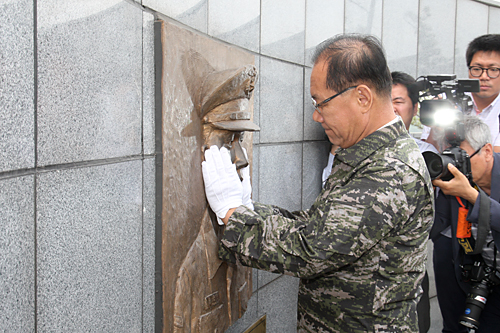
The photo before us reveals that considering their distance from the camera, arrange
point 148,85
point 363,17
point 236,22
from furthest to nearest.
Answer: point 363,17, point 236,22, point 148,85

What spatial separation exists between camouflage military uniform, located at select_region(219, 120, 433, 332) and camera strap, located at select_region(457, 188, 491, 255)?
98 cm

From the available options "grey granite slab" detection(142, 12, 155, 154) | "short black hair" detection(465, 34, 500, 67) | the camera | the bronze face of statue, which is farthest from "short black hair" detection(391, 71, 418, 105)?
"grey granite slab" detection(142, 12, 155, 154)

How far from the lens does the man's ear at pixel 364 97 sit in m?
1.69

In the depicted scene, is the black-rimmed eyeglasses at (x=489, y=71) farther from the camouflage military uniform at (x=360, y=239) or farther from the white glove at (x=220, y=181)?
the white glove at (x=220, y=181)

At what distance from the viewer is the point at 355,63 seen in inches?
65.5

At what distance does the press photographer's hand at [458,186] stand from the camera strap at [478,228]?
0.19ft

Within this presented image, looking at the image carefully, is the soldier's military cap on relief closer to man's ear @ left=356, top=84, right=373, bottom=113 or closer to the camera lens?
man's ear @ left=356, top=84, right=373, bottom=113

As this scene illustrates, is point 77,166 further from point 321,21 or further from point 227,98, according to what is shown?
point 321,21

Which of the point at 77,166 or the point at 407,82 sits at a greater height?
the point at 407,82

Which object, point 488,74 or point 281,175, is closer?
point 281,175

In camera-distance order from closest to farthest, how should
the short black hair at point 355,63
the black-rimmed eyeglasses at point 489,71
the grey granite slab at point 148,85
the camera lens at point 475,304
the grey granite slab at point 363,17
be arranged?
the grey granite slab at point 148,85
the short black hair at point 355,63
the camera lens at point 475,304
the black-rimmed eyeglasses at point 489,71
the grey granite slab at point 363,17

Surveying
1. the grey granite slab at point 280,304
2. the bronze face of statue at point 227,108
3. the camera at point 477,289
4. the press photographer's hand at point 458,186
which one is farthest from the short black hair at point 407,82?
the bronze face of statue at point 227,108

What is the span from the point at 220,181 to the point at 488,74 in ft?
8.94

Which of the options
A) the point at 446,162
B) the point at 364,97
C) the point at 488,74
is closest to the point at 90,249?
the point at 364,97
